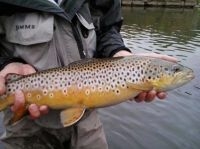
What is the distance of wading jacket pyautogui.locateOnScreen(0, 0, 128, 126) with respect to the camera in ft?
10.1

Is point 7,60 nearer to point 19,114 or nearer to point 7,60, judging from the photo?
point 7,60

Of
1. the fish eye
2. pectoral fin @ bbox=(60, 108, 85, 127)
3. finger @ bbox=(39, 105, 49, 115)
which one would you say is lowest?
pectoral fin @ bbox=(60, 108, 85, 127)

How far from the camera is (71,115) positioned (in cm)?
296

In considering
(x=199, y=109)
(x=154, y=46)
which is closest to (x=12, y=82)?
(x=199, y=109)

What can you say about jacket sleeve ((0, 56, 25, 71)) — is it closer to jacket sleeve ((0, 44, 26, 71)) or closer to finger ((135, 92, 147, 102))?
jacket sleeve ((0, 44, 26, 71))

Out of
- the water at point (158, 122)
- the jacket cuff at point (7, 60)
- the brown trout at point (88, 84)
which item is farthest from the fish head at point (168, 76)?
the water at point (158, 122)

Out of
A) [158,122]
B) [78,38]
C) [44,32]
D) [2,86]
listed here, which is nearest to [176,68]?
[78,38]

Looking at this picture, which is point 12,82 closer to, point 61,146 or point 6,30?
point 6,30

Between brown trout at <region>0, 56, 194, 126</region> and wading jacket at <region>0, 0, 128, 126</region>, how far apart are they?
0.19 meters

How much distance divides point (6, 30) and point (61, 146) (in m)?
1.04

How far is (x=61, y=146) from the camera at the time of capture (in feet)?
11.3

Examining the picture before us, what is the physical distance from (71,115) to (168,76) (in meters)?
0.77

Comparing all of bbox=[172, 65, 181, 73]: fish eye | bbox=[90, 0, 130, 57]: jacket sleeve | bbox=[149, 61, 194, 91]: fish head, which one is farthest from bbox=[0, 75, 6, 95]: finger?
bbox=[172, 65, 181, 73]: fish eye

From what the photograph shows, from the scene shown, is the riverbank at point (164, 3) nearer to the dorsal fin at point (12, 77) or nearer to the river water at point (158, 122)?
the river water at point (158, 122)
